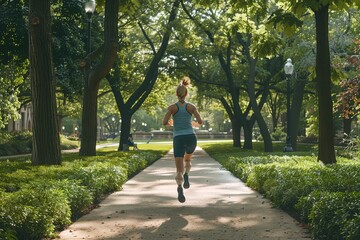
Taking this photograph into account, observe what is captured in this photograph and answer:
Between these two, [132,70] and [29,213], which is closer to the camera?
[29,213]

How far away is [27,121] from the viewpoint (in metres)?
63.8

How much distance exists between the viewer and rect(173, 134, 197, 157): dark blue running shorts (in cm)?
798

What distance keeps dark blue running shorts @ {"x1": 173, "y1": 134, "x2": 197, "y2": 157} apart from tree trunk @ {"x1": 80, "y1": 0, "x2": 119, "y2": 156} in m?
7.46

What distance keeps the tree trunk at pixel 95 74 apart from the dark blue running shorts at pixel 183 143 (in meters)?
7.46

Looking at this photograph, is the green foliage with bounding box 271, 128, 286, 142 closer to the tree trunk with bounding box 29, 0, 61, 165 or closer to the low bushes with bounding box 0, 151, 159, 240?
the tree trunk with bounding box 29, 0, 61, 165

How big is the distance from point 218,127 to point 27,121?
4483 cm

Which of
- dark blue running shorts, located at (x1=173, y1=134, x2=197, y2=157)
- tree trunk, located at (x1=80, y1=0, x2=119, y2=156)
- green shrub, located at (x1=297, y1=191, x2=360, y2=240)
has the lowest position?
green shrub, located at (x1=297, y1=191, x2=360, y2=240)

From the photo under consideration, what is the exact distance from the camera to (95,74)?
54.2ft

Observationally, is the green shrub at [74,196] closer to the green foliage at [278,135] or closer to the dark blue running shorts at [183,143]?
the dark blue running shorts at [183,143]

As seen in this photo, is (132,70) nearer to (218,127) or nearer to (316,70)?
(316,70)

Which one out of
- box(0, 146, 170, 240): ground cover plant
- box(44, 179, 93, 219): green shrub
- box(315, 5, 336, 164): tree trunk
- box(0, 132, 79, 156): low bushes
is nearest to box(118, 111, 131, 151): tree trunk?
box(0, 132, 79, 156): low bushes

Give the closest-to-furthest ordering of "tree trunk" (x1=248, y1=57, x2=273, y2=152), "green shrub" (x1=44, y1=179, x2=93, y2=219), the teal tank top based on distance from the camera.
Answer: "green shrub" (x1=44, y1=179, x2=93, y2=219), the teal tank top, "tree trunk" (x1=248, y1=57, x2=273, y2=152)

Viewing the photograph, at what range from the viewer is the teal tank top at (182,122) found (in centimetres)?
793

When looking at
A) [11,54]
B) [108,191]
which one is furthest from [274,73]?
[108,191]
